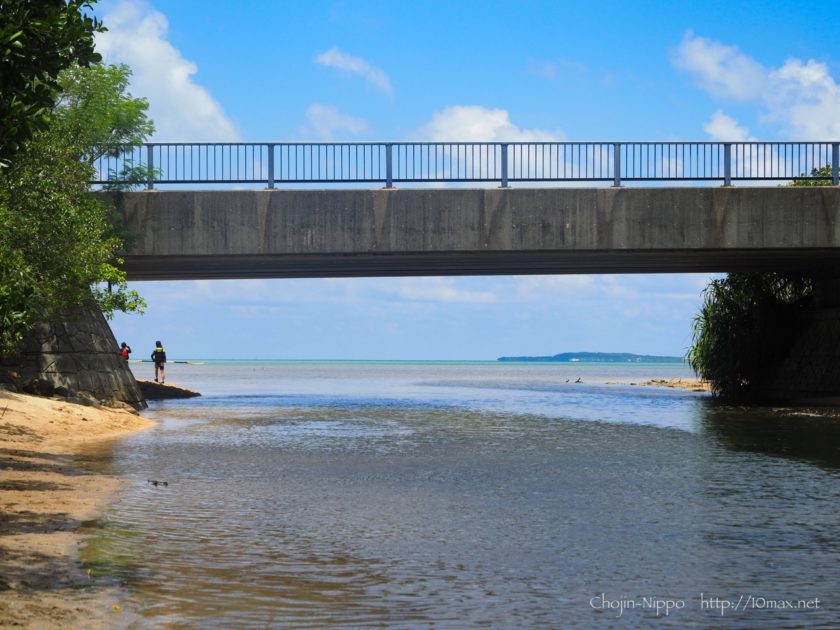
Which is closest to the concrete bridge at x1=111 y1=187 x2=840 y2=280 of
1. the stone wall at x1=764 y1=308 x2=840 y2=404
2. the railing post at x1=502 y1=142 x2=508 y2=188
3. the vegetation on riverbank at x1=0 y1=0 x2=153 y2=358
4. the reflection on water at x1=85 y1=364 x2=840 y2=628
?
the railing post at x1=502 y1=142 x2=508 y2=188

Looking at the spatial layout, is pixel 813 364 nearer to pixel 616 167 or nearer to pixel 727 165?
pixel 727 165

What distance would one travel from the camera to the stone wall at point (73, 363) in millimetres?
24031

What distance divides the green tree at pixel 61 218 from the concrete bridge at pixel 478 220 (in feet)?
7.83

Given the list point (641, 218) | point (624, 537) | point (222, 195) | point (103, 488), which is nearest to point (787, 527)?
point (624, 537)

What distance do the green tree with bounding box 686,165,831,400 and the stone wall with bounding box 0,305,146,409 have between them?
20.5 m

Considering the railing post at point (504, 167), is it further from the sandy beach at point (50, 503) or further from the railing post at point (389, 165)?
→ the sandy beach at point (50, 503)

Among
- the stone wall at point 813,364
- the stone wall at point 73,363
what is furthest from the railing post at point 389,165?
the stone wall at point 813,364

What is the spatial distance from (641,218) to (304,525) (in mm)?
18889

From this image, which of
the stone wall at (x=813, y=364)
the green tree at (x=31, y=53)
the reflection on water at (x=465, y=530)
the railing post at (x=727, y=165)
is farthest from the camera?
the stone wall at (x=813, y=364)

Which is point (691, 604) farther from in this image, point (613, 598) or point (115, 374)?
point (115, 374)

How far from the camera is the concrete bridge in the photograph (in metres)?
27.0

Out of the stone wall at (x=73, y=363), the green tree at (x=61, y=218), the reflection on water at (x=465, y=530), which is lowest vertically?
the reflection on water at (x=465, y=530)

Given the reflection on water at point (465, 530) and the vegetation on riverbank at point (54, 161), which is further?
the vegetation on riverbank at point (54, 161)

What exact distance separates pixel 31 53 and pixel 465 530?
5934 millimetres
